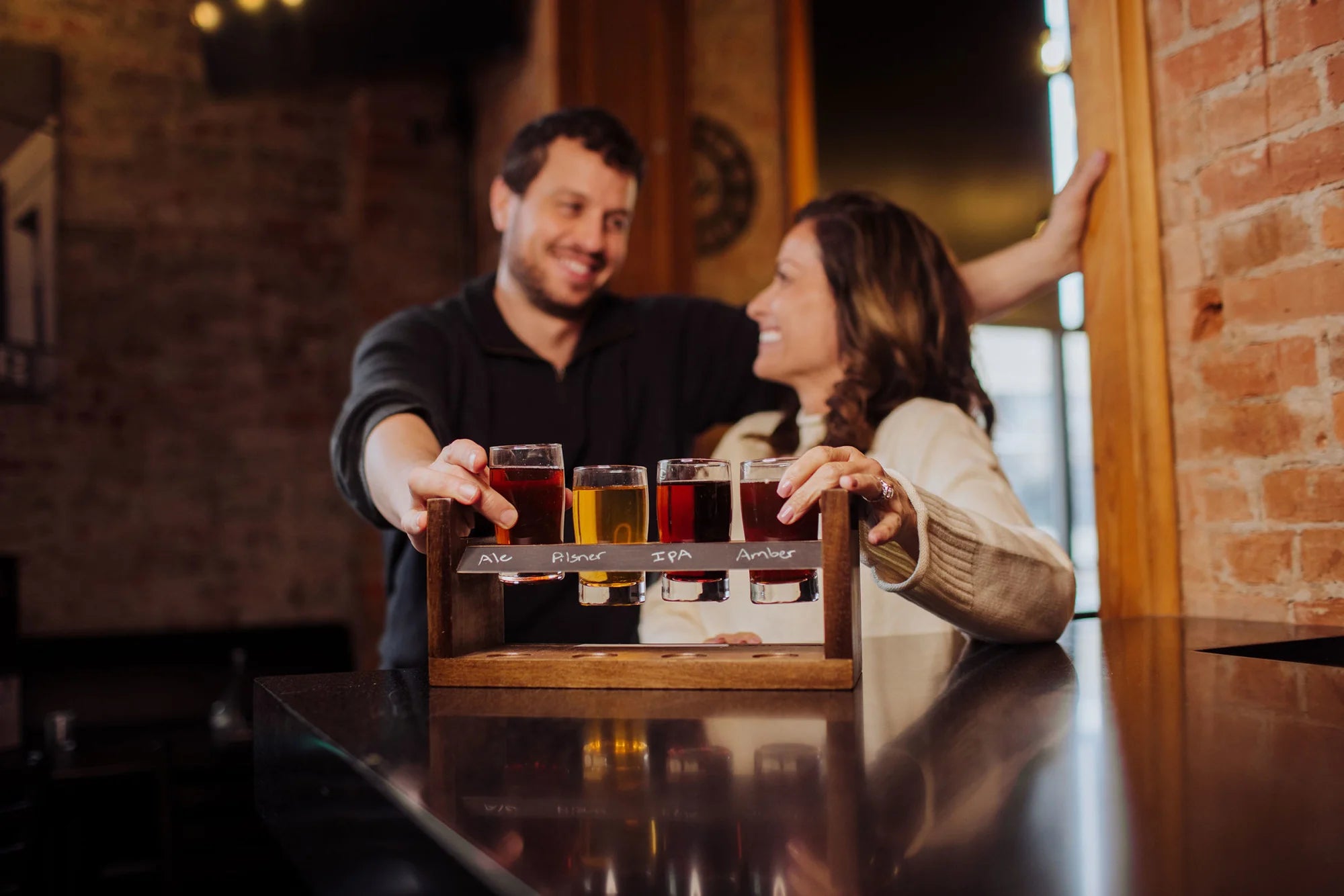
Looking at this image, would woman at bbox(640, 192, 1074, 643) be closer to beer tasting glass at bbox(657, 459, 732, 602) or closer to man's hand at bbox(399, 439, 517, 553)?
beer tasting glass at bbox(657, 459, 732, 602)

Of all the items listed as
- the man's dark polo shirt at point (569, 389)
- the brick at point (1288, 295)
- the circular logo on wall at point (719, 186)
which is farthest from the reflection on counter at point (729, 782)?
the circular logo on wall at point (719, 186)

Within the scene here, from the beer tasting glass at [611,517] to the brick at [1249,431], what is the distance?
0.94 metres

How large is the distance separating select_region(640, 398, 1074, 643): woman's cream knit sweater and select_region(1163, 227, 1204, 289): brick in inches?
15.7

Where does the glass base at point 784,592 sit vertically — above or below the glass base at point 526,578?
below

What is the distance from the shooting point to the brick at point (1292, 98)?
4.96 feet

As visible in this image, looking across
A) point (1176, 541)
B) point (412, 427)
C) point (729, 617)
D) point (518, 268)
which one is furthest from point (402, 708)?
point (518, 268)

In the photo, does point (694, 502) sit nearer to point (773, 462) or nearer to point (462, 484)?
point (773, 462)

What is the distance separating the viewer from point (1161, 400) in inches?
69.8

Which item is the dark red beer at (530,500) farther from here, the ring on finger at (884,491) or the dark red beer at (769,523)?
the ring on finger at (884,491)

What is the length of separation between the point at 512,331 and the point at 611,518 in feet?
3.93

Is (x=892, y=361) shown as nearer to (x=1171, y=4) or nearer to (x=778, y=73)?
(x=1171, y=4)

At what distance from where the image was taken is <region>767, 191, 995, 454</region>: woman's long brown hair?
1.92m

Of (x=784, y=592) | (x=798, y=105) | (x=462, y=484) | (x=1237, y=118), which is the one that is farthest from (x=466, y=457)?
(x=798, y=105)

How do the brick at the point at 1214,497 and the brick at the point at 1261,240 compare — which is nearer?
the brick at the point at 1261,240
